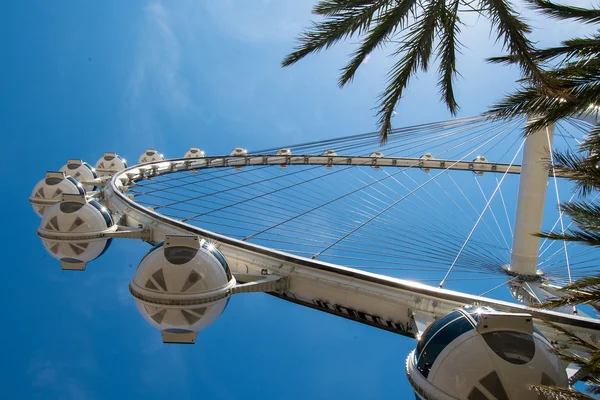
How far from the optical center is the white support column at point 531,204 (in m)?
12.5

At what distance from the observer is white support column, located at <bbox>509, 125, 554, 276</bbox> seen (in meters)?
12.5

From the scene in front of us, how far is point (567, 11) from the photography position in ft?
26.9

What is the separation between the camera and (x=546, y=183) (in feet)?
41.2

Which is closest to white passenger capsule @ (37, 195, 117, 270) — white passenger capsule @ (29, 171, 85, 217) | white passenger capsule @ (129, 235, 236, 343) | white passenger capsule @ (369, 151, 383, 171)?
white passenger capsule @ (129, 235, 236, 343)

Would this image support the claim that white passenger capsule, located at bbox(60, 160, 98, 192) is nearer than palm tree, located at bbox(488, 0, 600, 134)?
No

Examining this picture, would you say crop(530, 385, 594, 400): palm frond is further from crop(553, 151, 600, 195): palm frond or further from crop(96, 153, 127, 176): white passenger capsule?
crop(96, 153, 127, 176): white passenger capsule

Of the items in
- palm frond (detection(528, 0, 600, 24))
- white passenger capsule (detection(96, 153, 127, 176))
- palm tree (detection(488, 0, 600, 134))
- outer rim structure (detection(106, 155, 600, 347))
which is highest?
palm frond (detection(528, 0, 600, 24))

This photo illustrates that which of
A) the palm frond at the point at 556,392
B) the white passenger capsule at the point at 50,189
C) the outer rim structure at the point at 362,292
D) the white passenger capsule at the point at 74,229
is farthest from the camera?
the white passenger capsule at the point at 50,189

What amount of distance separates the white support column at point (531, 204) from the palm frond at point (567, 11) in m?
4.70

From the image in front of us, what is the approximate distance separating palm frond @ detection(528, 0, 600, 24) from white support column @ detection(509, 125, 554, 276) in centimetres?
470

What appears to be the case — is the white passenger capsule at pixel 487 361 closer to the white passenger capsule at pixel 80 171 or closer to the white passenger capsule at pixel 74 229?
the white passenger capsule at pixel 74 229

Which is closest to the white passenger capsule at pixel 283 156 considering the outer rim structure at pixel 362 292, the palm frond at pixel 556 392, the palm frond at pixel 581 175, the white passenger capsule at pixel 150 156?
the white passenger capsule at pixel 150 156

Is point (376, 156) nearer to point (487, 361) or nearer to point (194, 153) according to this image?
point (194, 153)

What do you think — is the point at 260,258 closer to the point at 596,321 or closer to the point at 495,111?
the point at 495,111
